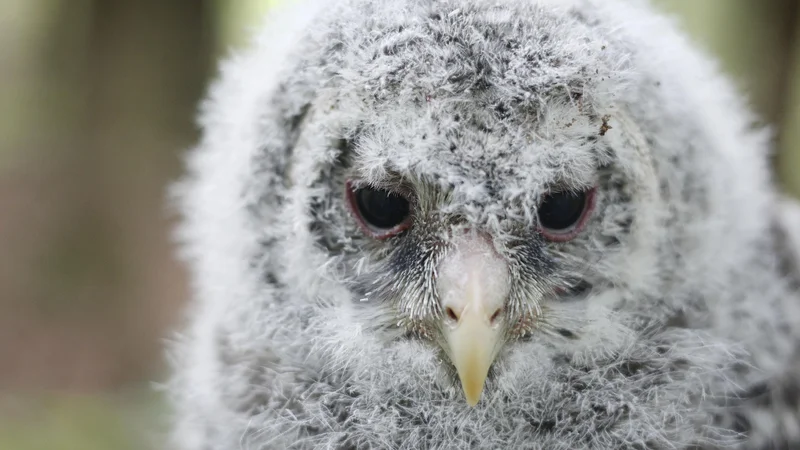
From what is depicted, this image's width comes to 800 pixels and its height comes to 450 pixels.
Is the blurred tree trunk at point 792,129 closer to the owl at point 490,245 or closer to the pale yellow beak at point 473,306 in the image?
the owl at point 490,245

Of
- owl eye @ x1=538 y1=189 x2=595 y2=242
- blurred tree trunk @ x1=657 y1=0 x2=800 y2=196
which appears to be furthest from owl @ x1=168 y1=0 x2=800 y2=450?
blurred tree trunk @ x1=657 y1=0 x2=800 y2=196

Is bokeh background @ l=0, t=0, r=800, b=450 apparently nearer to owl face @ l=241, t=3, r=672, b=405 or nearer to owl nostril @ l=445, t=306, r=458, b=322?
owl face @ l=241, t=3, r=672, b=405

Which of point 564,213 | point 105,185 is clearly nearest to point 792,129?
point 564,213

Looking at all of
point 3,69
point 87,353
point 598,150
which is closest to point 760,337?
point 598,150

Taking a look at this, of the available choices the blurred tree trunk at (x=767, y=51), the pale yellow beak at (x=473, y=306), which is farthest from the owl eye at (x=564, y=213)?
the blurred tree trunk at (x=767, y=51)

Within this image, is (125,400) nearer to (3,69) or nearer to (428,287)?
(3,69)

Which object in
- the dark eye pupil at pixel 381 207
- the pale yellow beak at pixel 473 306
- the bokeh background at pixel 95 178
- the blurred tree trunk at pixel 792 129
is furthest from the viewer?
the bokeh background at pixel 95 178

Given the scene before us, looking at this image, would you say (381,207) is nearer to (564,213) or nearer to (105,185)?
(564,213)
